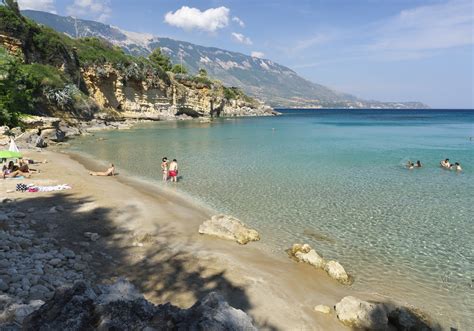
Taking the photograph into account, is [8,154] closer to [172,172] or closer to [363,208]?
[172,172]

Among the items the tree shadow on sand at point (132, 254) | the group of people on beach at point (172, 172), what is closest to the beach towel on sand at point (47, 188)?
the tree shadow on sand at point (132, 254)

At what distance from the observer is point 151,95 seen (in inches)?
3221

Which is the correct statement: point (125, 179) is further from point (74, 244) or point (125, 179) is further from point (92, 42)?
point (92, 42)

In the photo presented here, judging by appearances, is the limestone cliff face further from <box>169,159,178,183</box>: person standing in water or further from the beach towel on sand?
the beach towel on sand

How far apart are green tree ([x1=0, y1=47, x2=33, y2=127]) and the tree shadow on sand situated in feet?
84.7

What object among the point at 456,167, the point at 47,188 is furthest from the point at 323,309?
the point at 456,167

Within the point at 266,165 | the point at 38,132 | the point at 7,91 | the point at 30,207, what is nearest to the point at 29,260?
the point at 30,207

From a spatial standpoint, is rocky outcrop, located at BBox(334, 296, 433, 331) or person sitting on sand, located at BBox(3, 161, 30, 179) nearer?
rocky outcrop, located at BBox(334, 296, 433, 331)

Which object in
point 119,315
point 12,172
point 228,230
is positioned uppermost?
point 119,315

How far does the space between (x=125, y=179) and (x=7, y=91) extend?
84.3 ft

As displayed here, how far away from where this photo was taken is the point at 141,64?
79.2 meters

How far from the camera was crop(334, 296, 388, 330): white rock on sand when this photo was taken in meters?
7.29

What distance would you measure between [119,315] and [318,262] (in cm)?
751

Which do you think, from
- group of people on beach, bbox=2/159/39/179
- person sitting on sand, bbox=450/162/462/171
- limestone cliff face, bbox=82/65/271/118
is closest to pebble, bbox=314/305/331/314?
group of people on beach, bbox=2/159/39/179
